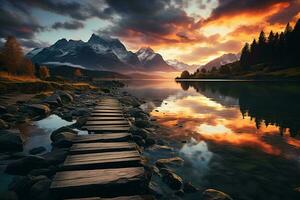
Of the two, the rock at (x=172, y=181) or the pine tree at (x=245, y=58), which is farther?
the pine tree at (x=245, y=58)

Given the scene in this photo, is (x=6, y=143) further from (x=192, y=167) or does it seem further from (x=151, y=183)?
(x=192, y=167)

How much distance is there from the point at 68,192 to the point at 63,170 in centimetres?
134

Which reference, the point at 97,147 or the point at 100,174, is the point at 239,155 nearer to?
the point at 97,147

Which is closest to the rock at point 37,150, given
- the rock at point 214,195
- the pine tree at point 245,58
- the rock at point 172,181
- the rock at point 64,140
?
the rock at point 64,140

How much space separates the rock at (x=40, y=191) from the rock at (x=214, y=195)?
186 inches

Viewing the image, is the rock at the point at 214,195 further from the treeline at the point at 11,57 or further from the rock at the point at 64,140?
the treeline at the point at 11,57

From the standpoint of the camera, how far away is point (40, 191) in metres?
6.62

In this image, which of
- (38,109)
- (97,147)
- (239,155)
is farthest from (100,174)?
(38,109)

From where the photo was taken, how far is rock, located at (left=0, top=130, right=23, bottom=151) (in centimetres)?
1055

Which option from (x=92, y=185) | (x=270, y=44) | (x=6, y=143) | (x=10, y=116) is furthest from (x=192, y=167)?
(x=270, y=44)

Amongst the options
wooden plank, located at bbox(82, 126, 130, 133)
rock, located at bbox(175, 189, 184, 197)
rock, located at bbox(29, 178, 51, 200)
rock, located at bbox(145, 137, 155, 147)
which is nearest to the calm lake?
rock, located at bbox(175, 189, 184, 197)

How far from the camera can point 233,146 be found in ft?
42.8

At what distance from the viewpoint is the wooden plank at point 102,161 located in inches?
292

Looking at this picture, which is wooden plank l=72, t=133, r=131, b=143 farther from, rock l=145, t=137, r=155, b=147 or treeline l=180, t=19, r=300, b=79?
treeline l=180, t=19, r=300, b=79
